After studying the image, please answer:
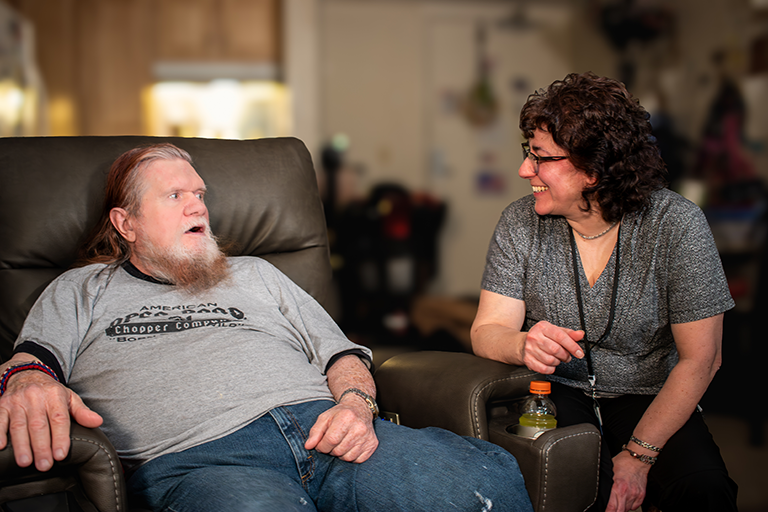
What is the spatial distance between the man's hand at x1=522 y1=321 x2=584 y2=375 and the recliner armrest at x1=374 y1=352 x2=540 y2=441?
57 mm

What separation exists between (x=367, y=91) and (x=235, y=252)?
2967 mm

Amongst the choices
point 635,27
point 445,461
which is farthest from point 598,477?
point 635,27

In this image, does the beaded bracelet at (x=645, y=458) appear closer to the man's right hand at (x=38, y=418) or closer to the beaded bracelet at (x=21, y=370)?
the man's right hand at (x=38, y=418)

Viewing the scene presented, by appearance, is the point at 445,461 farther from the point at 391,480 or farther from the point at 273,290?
the point at 273,290

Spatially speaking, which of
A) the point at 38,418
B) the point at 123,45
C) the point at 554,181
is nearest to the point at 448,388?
the point at 554,181

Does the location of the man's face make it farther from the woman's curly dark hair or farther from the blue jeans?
the woman's curly dark hair

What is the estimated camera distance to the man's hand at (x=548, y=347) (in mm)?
1187

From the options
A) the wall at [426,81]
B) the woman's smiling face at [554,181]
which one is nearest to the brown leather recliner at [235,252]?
the woman's smiling face at [554,181]

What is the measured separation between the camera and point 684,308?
49.3 inches

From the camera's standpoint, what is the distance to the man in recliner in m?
1.04

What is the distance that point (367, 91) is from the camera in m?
4.30

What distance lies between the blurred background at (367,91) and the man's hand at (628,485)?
2712mm

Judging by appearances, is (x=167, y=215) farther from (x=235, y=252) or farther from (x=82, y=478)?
(x=82, y=478)

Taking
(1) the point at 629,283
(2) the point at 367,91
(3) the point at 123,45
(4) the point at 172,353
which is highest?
(3) the point at 123,45
